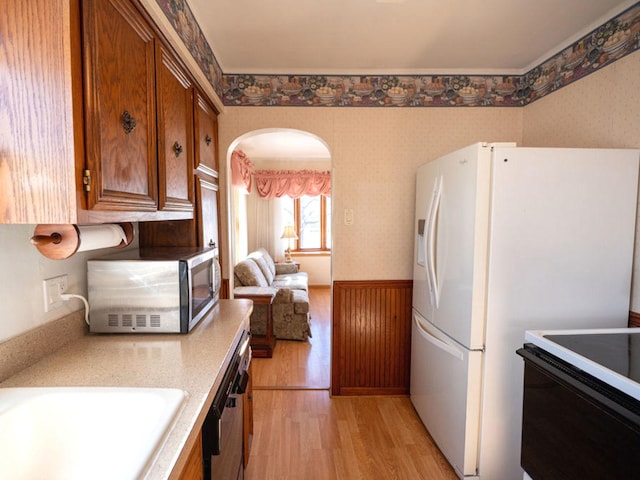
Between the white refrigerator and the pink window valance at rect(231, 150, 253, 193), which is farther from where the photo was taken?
the pink window valance at rect(231, 150, 253, 193)

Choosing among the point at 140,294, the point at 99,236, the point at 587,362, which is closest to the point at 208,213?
the point at 140,294

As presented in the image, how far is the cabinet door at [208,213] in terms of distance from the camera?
184cm

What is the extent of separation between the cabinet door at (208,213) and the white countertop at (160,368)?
0.63 metres

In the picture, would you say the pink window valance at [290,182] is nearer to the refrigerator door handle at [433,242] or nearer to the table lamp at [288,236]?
the table lamp at [288,236]

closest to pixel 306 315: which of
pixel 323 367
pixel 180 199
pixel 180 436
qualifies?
pixel 323 367

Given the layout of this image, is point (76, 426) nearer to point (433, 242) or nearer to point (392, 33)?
point (433, 242)

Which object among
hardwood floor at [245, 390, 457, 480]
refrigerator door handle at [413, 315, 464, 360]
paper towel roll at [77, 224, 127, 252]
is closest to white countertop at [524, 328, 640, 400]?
refrigerator door handle at [413, 315, 464, 360]

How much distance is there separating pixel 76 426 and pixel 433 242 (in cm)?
178

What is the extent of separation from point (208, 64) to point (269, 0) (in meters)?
0.58

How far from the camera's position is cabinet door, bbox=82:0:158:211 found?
870 millimetres

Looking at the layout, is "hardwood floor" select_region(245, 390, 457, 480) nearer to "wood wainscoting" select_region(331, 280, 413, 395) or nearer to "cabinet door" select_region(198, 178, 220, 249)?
"wood wainscoting" select_region(331, 280, 413, 395)

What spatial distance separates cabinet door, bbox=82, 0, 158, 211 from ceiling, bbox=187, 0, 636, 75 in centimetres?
72

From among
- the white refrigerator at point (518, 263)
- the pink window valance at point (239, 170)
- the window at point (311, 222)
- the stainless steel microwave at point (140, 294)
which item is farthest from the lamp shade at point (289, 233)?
the stainless steel microwave at point (140, 294)

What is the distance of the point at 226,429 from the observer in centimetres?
117
